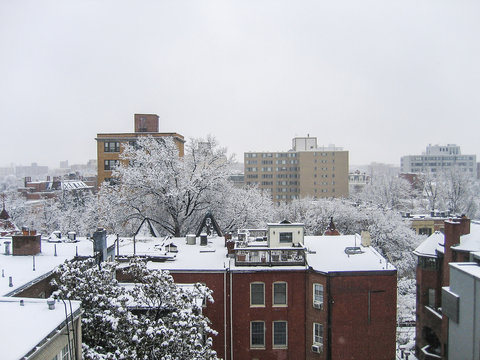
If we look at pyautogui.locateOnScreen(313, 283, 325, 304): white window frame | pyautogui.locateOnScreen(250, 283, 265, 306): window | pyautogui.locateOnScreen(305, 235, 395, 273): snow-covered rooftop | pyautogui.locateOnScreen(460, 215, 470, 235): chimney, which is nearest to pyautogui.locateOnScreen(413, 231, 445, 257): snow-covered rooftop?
pyautogui.locateOnScreen(305, 235, 395, 273): snow-covered rooftop

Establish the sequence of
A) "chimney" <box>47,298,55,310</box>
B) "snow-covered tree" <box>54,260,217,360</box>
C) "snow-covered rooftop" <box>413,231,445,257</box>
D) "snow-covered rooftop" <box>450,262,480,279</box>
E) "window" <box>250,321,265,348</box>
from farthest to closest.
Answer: "snow-covered rooftop" <box>413,231,445,257</box>
"window" <box>250,321,265,348</box>
"snow-covered rooftop" <box>450,262,480,279</box>
"snow-covered tree" <box>54,260,217,360</box>
"chimney" <box>47,298,55,310</box>

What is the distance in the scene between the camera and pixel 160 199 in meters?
38.5

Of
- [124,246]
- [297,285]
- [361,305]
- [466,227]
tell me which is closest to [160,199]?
[124,246]

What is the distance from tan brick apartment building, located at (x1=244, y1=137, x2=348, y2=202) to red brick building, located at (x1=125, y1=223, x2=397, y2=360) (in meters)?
76.4

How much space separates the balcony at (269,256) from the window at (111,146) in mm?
33120

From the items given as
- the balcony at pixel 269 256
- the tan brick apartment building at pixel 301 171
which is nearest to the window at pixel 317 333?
the balcony at pixel 269 256

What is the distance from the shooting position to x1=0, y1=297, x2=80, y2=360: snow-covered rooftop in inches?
376

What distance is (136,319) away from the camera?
44.5 ft

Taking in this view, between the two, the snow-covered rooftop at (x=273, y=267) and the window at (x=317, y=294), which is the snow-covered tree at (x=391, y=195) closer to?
the snow-covered rooftop at (x=273, y=267)

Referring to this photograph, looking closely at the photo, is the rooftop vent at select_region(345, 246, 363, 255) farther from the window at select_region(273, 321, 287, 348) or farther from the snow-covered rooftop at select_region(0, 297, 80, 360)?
the snow-covered rooftop at select_region(0, 297, 80, 360)

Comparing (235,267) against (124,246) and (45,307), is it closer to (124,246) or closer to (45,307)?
(124,246)

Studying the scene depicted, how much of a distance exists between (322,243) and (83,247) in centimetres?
1352

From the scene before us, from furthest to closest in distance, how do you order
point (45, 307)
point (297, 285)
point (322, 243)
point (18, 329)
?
point (322, 243) → point (297, 285) → point (45, 307) → point (18, 329)

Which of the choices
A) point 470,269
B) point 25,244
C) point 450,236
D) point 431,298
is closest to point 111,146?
point 25,244
